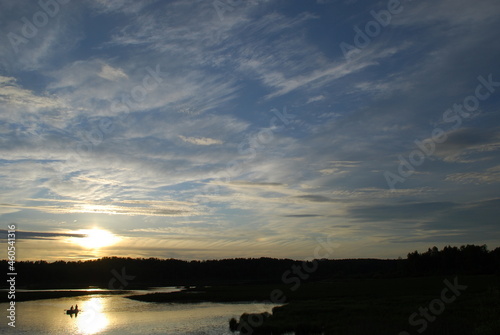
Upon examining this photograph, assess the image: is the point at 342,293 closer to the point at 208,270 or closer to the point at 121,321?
the point at 121,321

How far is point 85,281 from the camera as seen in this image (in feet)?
485

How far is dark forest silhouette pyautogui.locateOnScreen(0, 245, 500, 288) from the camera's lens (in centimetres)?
13356

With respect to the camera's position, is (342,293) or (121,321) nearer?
(121,321)

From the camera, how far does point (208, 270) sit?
180125 millimetres

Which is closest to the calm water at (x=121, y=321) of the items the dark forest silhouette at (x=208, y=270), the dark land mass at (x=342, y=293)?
the dark land mass at (x=342, y=293)

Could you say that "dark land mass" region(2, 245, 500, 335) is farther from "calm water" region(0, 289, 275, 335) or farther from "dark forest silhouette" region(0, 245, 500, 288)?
"calm water" region(0, 289, 275, 335)

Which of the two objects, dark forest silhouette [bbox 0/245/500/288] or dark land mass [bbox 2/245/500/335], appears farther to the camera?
dark forest silhouette [bbox 0/245/500/288]

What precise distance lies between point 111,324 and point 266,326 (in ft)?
58.6

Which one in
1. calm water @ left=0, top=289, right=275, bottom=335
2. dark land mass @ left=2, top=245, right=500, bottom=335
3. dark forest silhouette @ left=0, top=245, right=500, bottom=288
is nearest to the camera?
dark land mass @ left=2, top=245, right=500, bottom=335

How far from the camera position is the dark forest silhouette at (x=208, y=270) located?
13356 cm

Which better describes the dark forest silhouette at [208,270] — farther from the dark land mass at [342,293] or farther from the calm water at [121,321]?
the calm water at [121,321]

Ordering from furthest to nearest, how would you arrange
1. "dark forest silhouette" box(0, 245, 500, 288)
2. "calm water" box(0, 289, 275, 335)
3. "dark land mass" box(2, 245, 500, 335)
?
"dark forest silhouette" box(0, 245, 500, 288), "calm water" box(0, 289, 275, 335), "dark land mass" box(2, 245, 500, 335)

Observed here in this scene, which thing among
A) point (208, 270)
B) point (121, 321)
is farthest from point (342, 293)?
point (208, 270)

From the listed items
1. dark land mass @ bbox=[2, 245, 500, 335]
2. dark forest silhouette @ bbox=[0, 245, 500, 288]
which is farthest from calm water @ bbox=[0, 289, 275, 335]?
dark forest silhouette @ bbox=[0, 245, 500, 288]
